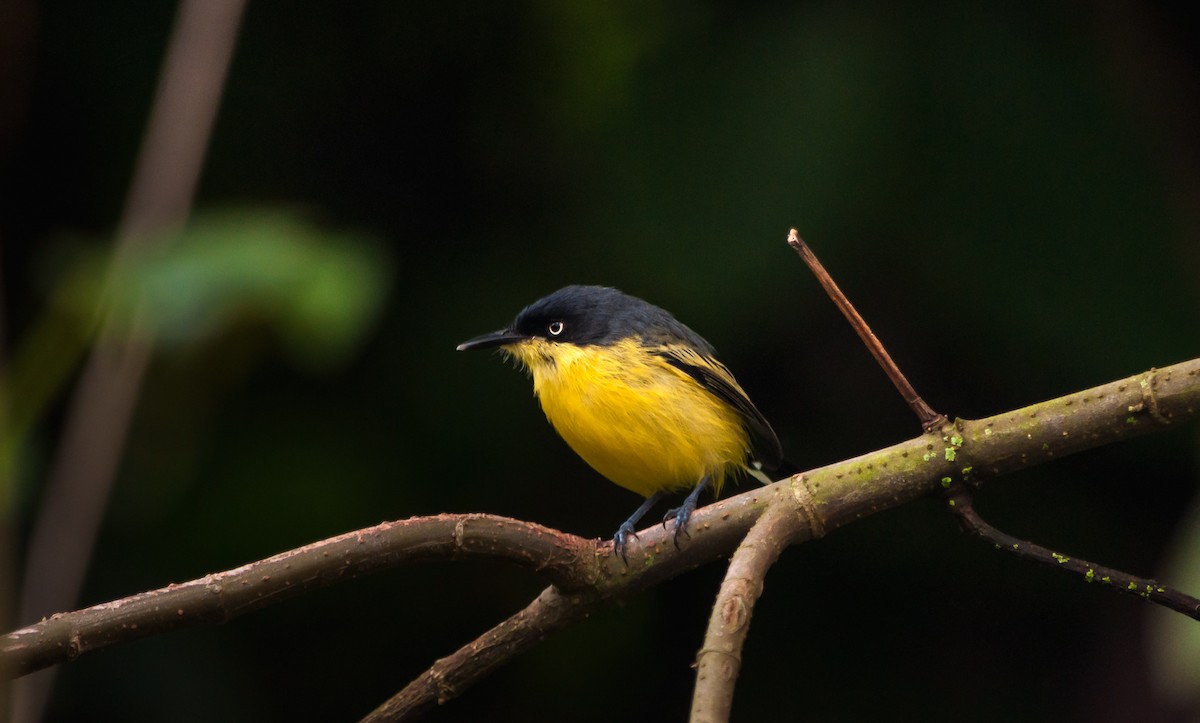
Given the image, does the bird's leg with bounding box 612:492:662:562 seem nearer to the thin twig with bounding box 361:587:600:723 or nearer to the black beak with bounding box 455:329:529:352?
the thin twig with bounding box 361:587:600:723

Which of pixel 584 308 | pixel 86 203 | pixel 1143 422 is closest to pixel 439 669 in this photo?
pixel 1143 422

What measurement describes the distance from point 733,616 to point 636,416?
1.94 meters

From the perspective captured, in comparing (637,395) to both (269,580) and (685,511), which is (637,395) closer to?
(685,511)

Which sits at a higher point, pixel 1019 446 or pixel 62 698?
pixel 1019 446

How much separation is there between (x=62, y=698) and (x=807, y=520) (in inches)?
130

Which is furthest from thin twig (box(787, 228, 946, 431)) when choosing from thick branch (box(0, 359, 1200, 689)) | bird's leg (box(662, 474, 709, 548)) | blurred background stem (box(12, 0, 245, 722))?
blurred background stem (box(12, 0, 245, 722))

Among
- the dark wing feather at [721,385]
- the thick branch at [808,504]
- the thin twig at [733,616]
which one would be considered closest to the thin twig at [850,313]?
the thick branch at [808,504]

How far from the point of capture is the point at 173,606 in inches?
82.7

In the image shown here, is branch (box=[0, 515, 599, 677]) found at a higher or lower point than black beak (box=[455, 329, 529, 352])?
lower

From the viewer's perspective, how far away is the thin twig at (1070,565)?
7.54 ft

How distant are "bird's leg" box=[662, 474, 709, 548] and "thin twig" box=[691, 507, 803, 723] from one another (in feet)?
0.78

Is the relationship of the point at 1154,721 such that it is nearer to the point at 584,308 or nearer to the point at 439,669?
the point at 584,308

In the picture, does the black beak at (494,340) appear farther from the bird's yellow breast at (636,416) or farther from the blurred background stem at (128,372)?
the blurred background stem at (128,372)

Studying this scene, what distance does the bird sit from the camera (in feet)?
13.3
